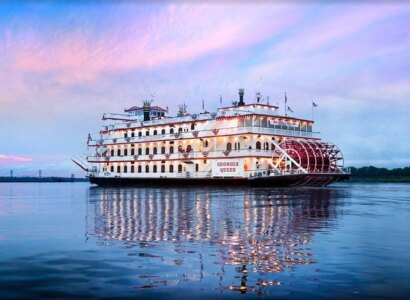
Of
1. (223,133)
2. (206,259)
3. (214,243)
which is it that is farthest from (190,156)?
(206,259)

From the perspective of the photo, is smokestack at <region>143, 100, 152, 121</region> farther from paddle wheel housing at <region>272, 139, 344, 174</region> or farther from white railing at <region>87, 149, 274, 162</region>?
paddle wheel housing at <region>272, 139, 344, 174</region>

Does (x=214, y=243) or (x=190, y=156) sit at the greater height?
(x=190, y=156)

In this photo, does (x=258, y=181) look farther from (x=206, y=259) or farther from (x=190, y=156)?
(x=206, y=259)

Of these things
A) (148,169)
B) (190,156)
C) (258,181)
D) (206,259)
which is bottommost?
(206,259)

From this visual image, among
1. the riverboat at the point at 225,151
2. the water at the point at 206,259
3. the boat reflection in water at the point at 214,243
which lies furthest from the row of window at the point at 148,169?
the water at the point at 206,259

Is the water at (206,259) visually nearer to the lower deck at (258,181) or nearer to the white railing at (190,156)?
the lower deck at (258,181)

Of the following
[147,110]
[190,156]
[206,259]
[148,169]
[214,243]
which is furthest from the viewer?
[147,110]

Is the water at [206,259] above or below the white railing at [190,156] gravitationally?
below

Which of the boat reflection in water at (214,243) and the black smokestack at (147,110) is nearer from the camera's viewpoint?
the boat reflection in water at (214,243)

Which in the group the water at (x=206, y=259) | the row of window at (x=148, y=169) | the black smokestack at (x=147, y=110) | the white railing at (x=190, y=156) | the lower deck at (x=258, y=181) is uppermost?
the black smokestack at (x=147, y=110)

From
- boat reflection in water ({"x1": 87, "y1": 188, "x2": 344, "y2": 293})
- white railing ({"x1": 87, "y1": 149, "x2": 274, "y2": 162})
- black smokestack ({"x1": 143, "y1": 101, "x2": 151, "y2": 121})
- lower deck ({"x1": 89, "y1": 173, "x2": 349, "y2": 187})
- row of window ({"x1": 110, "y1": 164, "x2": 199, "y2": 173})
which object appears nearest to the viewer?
boat reflection in water ({"x1": 87, "y1": 188, "x2": 344, "y2": 293})

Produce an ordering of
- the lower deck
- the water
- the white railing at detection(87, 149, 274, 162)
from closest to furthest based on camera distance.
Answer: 1. the water
2. the lower deck
3. the white railing at detection(87, 149, 274, 162)

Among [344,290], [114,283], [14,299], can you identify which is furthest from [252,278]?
[14,299]

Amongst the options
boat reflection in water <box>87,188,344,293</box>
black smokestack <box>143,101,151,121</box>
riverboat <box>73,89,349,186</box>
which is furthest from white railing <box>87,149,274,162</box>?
boat reflection in water <box>87,188,344,293</box>
